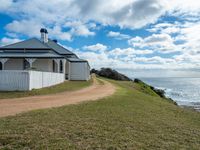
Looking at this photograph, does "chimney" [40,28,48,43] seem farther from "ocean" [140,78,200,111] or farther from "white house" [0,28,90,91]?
"ocean" [140,78,200,111]

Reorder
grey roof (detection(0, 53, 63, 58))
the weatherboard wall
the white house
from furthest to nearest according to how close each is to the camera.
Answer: the weatherboard wall < grey roof (detection(0, 53, 63, 58)) < the white house

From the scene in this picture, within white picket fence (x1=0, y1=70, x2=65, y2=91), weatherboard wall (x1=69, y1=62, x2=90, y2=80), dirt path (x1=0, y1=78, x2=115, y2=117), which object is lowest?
dirt path (x1=0, y1=78, x2=115, y2=117)

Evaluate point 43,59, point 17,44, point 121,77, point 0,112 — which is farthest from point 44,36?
point 0,112

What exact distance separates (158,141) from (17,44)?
109 feet

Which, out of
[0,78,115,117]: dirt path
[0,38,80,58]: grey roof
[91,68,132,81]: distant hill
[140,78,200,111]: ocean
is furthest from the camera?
[91,68,132,81]: distant hill

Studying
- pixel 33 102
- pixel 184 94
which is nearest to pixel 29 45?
pixel 33 102

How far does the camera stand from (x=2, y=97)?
1630 centimetres

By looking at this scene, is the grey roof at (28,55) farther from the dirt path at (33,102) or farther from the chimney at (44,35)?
the dirt path at (33,102)

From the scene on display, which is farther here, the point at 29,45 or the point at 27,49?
the point at 29,45

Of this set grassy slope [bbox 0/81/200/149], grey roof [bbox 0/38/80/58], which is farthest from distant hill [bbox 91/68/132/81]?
grassy slope [bbox 0/81/200/149]

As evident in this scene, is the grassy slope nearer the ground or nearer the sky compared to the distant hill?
nearer the ground

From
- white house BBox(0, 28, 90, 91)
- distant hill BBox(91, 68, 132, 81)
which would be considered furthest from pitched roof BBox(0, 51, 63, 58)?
distant hill BBox(91, 68, 132, 81)

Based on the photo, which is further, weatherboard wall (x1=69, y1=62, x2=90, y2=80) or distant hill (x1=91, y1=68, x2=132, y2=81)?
distant hill (x1=91, y1=68, x2=132, y2=81)

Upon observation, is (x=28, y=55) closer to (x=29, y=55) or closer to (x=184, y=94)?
(x=29, y=55)
